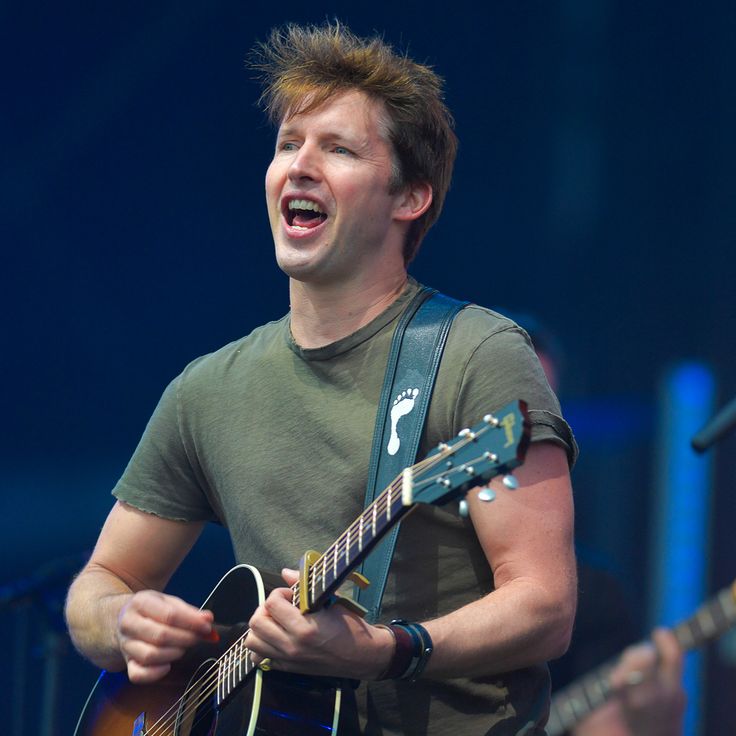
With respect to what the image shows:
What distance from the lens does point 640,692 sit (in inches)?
65.1

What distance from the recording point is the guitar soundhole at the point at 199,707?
2.53 metres

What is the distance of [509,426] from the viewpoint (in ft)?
6.57

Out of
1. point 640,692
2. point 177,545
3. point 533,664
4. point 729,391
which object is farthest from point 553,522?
point 729,391

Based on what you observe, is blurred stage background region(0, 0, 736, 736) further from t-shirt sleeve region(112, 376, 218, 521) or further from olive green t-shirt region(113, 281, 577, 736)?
olive green t-shirt region(113, 281, 577, 736)

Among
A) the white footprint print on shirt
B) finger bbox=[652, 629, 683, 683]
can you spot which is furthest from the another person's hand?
the white footprint print on shirt

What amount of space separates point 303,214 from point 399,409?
2.14 feet

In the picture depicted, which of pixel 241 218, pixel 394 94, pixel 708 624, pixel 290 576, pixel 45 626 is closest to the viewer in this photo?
pixel 708 624

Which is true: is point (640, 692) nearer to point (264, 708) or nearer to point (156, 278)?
point (264, 708)

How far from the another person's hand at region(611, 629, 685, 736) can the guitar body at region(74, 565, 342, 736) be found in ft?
2.79

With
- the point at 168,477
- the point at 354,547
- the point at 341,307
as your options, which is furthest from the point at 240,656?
the point at 341,307

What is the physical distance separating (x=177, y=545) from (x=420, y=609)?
837 mm

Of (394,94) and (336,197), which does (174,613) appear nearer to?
(336,197)

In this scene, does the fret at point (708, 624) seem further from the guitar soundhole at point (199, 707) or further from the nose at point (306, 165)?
the nose at point (306, 165)

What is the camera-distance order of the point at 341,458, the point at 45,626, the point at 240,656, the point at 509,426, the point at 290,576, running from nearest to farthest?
the point at 509,426 → the point at 290,576 → the point at 240,656 → the point at 341,458 → the point at 45,626
